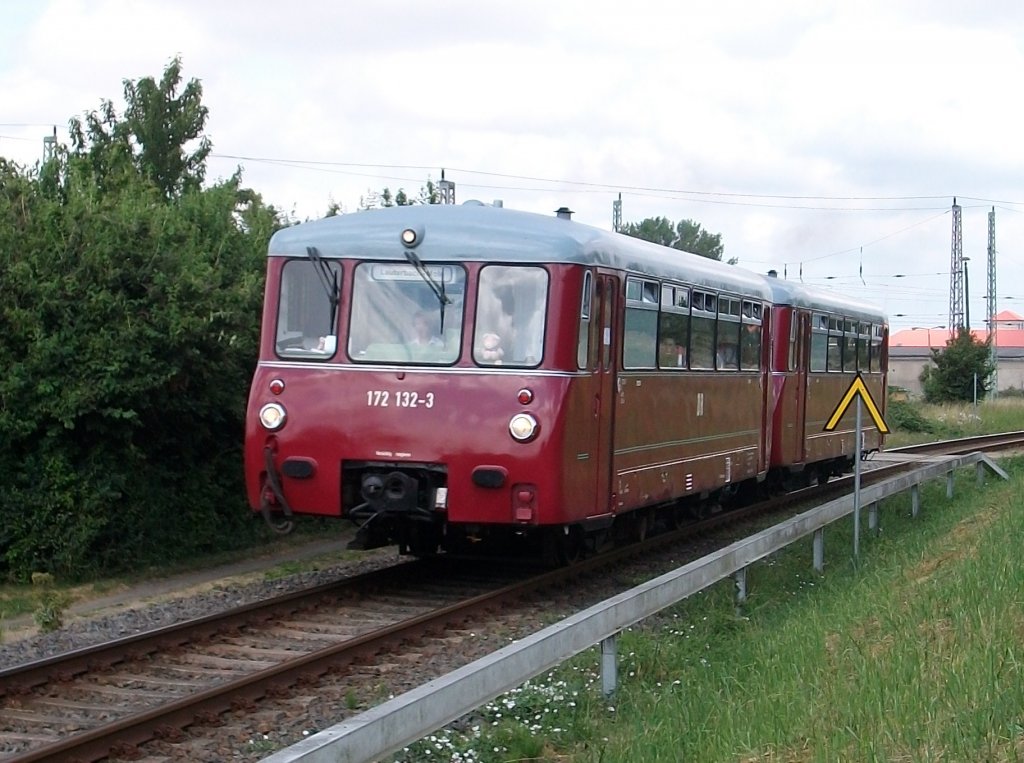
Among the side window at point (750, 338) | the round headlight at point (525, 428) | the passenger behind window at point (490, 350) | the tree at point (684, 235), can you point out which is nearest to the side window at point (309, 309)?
the passenger behind window at point (490, 350)

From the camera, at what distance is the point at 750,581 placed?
1340 centimetres

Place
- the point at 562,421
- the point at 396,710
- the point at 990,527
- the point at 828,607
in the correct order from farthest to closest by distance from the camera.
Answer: the point at 990,527 < the point at 562,421 < the point at 828,607 < the point at 396,710

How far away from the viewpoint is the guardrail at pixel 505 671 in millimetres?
5156

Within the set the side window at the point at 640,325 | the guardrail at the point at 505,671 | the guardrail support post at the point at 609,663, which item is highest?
the side window at the point at 640,325

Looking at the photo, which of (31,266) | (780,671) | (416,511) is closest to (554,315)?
(416,511)

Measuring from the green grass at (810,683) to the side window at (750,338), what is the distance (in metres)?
5.01

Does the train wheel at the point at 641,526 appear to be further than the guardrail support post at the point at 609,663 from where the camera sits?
Yes

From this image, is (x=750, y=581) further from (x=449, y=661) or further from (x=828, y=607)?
(x=449, y=661)

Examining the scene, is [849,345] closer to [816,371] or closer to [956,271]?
[816,371]

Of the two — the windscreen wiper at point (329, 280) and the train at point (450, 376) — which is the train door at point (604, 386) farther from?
the windscreen wiper at point (329, 280)

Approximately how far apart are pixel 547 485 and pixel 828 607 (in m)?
2.26

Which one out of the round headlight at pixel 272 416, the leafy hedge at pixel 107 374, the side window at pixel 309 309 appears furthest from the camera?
the leafy hedge at pixel 107 374

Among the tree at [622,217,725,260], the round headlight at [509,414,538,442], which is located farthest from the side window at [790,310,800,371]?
the tree at [622,217,725,260]

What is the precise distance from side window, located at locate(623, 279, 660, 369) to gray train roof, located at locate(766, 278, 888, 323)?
5.55m
